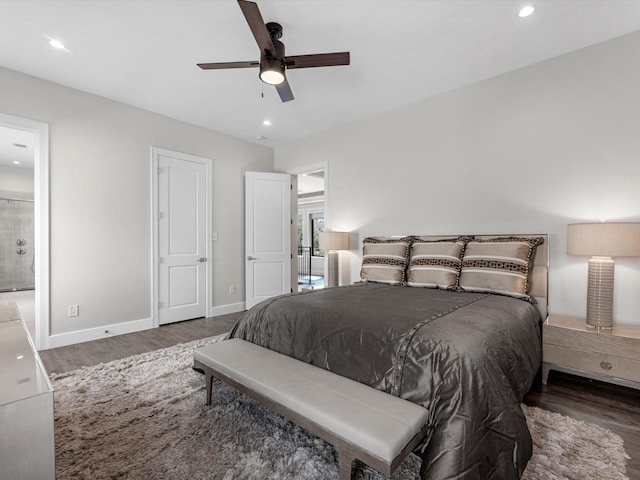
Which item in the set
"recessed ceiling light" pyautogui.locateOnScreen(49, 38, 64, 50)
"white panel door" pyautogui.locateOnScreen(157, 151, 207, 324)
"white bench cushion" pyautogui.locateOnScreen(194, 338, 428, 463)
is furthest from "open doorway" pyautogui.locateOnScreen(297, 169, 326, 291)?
"white bench cushion" pyautogui.locateOnScreen(194, 338, 428, 463)

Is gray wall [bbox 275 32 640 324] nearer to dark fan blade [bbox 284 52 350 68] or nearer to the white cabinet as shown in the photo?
dark fan blade [bbox 284 52 350 68]

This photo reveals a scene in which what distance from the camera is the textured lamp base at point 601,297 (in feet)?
7.55

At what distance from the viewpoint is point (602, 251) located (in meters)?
2.20

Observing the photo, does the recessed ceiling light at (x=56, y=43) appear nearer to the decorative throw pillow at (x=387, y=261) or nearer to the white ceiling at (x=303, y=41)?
the white ceiling at (x=303, y=41)

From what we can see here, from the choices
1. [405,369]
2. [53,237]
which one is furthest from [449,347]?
[53,237]

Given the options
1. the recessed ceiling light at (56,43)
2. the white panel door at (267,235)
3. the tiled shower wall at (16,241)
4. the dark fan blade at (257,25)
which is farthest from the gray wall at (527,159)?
the tiled shower wall at (16,241)

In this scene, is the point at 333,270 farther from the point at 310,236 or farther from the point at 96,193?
the point at 310,236

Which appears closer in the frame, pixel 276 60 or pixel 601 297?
pixel 276 60

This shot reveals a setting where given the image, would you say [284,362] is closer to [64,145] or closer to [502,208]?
[502,208]

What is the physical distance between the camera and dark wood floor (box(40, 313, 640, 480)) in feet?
6.17

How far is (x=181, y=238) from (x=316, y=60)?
3.09 m

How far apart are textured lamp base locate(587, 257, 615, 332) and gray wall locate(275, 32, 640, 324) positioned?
0.33 meters

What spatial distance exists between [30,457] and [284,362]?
117 cm

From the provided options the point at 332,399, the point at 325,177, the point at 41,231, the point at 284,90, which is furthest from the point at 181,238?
the point at 332,399
